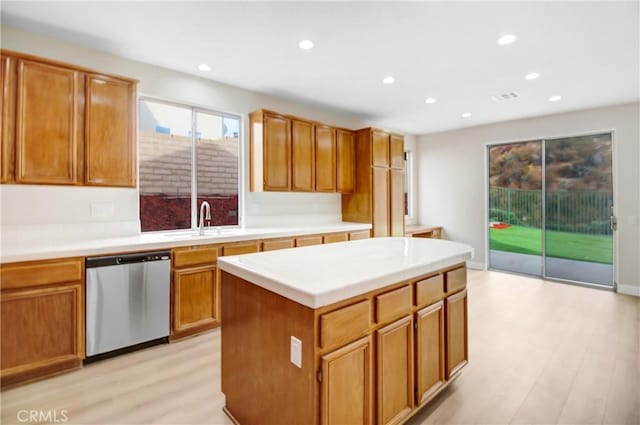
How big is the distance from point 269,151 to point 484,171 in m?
4.20

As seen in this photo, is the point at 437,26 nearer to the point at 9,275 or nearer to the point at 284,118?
the point at 284,118

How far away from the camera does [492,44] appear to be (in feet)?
9.12

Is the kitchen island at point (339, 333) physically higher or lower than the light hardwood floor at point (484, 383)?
higher

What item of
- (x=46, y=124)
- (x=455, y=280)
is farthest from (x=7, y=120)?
(x=455, y=280)

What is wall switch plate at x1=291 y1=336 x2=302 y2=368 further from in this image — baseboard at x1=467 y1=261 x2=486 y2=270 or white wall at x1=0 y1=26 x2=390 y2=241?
baseboard at x1=467 y1=261 x2=486 y2=270

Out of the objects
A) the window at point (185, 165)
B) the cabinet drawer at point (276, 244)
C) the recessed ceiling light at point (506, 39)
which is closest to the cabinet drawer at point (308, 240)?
the cabinet drawer at point (276, 244)

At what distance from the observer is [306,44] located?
278 centimetres

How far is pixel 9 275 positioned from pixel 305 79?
10.5 feet

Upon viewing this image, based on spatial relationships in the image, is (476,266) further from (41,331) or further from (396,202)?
(41,331)

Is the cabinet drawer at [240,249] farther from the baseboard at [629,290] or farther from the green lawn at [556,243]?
the baseboard at [629,290]

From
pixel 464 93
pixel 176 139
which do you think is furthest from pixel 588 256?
pixel 176 139

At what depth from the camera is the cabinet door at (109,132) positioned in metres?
2.62

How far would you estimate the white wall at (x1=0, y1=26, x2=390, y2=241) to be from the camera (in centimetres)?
254

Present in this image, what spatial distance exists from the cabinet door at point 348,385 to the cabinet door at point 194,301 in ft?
6.77
